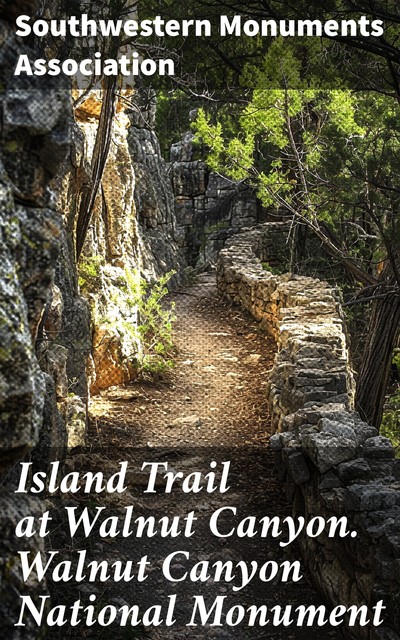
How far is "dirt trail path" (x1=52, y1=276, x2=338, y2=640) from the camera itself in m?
5.64

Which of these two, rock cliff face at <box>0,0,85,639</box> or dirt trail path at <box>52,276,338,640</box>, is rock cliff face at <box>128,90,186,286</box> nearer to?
dirt trail path at <box>52,276,338,640</box>

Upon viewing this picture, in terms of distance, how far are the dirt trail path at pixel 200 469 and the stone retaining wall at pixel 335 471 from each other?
35 centimetres

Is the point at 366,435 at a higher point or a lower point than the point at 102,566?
higher

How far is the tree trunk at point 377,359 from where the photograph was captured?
11898 mm

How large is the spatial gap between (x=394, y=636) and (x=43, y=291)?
3027mm

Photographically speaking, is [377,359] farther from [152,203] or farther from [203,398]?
[152,203]

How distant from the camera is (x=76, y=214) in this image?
8875mm

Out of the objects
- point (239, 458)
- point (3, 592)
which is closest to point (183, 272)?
point (239, 458)

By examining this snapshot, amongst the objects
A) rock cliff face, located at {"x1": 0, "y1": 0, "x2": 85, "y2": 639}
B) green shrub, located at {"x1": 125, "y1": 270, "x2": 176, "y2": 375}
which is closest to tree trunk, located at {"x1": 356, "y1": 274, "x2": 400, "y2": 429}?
green shrub, located at {"x1": 125, "y1": 270, "x2": 176, "y2": 375}

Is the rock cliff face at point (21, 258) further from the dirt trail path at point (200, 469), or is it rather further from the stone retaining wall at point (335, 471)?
the stone retaining wall at point (335, 471)

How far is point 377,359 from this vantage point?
12.1m

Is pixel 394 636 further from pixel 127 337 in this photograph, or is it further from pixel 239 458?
pixel 127 337

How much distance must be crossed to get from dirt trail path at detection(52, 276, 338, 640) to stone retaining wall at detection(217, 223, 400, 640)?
35 centimetres

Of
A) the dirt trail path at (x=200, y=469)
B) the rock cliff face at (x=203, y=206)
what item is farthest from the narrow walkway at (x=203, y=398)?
the rock cliff face at (x=203, y=206)
